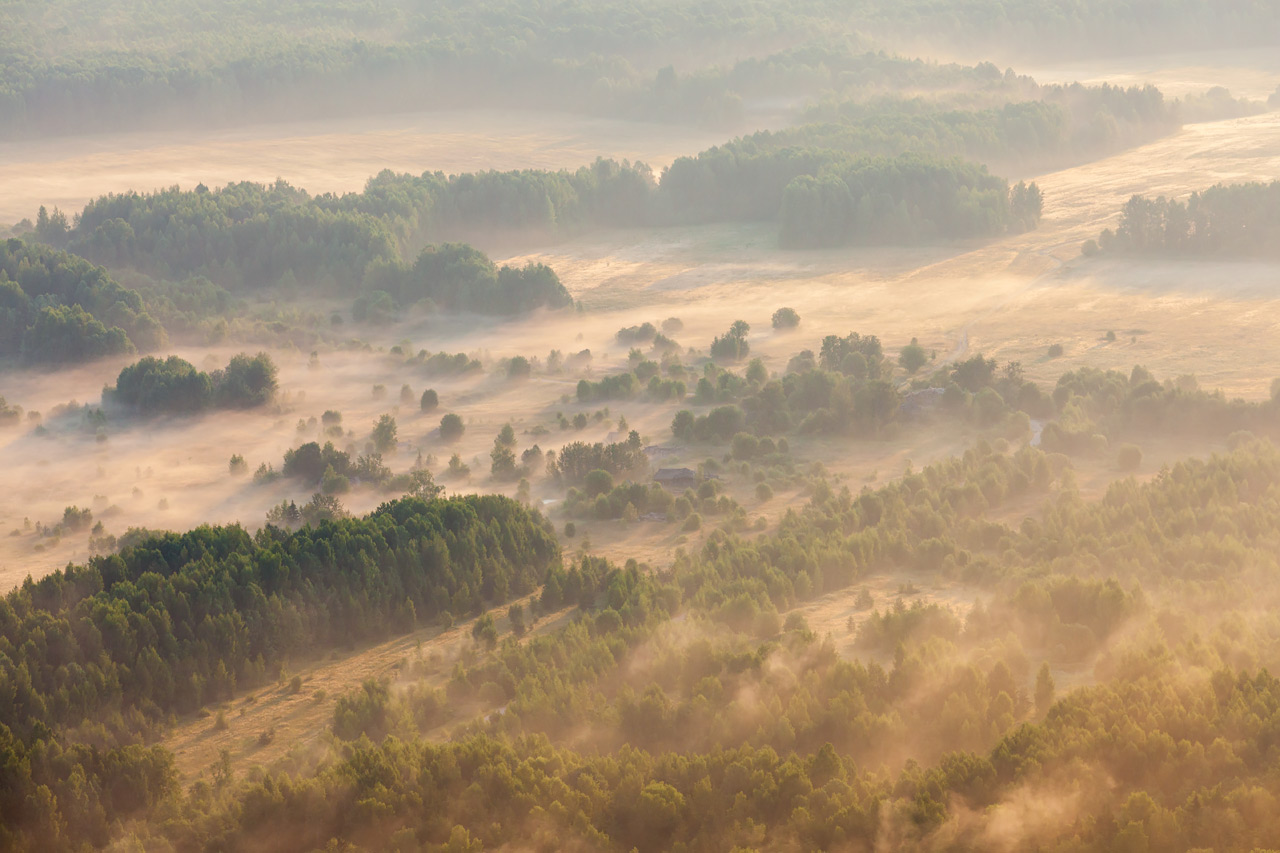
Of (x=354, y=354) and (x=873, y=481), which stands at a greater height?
(x=354, y=354)

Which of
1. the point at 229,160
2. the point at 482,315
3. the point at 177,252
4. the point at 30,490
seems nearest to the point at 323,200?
the point at 177,252

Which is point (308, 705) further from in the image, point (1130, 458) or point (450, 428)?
point (1130, 458)

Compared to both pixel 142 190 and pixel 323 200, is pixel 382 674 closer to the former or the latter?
pixel 323 200

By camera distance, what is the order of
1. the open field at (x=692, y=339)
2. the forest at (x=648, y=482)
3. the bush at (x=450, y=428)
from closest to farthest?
the forest at (x=648, y=482)
the open field at (x=692, y=339)
the bush at (x=450, y=428)

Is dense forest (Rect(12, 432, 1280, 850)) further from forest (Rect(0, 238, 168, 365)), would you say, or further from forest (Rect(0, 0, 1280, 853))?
forest (Rect(0, 238, 168, 365))

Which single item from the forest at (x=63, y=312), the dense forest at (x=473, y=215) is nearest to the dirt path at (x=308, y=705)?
the forest at (x=63, y=312)

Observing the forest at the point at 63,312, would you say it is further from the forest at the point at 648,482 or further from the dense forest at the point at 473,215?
the dense forest at the point at 473,215

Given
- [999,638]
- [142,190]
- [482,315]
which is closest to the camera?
[999,638]

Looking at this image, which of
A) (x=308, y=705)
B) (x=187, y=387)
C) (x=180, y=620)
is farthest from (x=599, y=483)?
(x=187, y=387)
